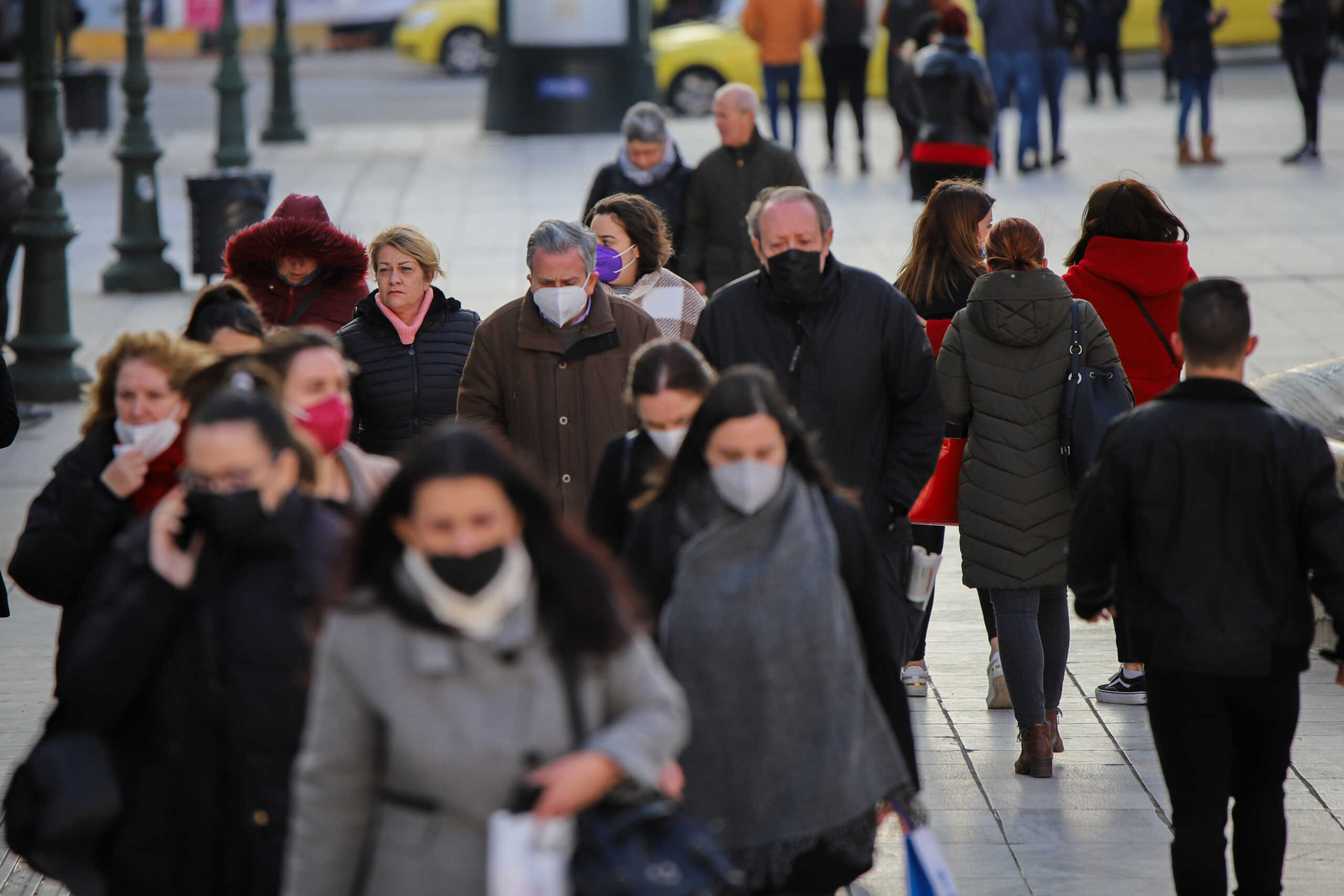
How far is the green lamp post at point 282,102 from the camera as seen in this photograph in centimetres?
2141

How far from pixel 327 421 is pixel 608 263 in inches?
124

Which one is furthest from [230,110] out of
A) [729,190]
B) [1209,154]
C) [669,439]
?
[669,439]

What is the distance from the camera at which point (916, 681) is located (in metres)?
A: 6.55

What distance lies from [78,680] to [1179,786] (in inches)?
94.5

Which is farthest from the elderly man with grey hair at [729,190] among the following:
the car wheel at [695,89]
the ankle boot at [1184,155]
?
the car wheel at [695,89]

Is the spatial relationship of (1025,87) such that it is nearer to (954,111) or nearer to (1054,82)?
(1054,82)

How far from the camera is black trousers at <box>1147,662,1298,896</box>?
4199mm

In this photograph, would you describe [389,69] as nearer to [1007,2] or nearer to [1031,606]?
[1007,2]

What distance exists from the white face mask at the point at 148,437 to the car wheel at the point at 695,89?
65.3 feet

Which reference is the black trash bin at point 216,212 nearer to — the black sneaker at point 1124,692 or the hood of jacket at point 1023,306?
the black sneaker at point 1124,692

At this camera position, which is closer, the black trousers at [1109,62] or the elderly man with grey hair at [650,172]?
the elderly man with grey hair at [650,172]

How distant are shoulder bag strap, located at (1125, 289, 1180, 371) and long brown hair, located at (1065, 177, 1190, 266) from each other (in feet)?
0.67

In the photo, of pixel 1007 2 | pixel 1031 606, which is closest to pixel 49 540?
pixel 1031 606

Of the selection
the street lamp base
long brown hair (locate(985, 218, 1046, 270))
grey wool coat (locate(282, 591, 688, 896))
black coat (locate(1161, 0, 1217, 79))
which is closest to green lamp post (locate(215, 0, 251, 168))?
the street lamp base
